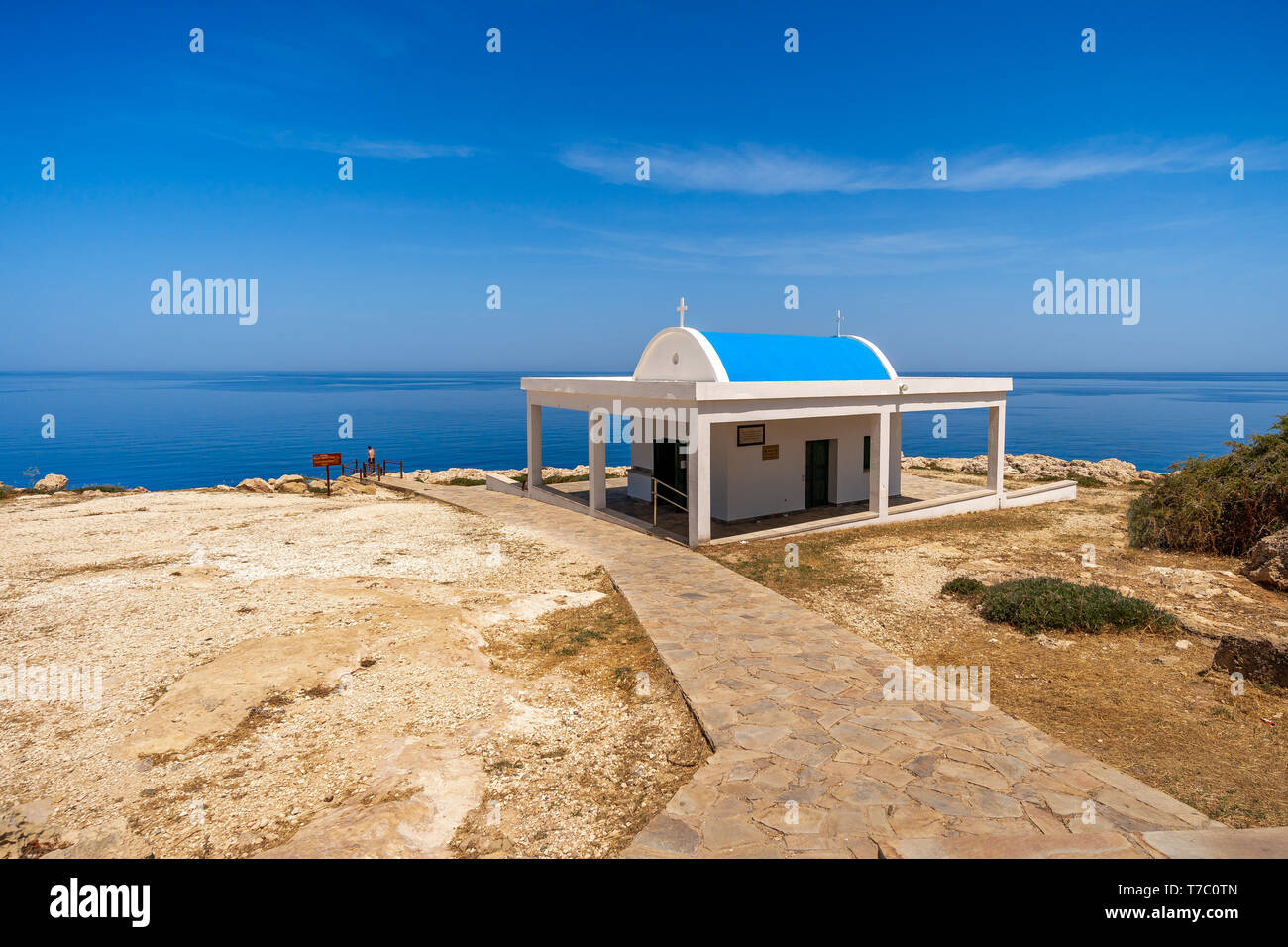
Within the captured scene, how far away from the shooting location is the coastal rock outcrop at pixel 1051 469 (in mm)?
26300

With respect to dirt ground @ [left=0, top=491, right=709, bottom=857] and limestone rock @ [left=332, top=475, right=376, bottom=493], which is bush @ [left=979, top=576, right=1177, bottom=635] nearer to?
dirt ground @ [left=0, top=491, right=709, bottom=857]

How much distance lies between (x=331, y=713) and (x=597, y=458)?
1096 centimetres

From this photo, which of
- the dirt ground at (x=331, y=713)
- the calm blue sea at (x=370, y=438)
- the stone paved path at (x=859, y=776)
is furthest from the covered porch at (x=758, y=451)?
the calm blue sea at (x=370, y=438)

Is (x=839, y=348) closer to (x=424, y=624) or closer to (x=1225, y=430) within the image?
(x=424, y=624)

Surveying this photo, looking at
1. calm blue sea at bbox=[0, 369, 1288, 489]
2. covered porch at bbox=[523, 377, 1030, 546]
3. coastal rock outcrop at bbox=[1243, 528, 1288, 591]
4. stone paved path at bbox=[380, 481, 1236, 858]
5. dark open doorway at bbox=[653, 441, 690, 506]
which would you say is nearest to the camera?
stone paved path at bbox=[380, 481, 1236, 858]

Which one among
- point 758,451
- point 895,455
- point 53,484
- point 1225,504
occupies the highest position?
point 758,451

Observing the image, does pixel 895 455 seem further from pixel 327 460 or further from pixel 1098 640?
pixel 327 460

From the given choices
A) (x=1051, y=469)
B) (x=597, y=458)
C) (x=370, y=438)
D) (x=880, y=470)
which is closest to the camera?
(x=880, y=470)

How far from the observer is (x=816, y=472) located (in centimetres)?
1809

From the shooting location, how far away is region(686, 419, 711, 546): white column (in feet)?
45.1

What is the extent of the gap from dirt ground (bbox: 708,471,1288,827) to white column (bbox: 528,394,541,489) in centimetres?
858

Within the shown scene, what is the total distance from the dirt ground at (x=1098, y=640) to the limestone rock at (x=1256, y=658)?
12 centimetres

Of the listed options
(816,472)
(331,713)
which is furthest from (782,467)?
(331,713)

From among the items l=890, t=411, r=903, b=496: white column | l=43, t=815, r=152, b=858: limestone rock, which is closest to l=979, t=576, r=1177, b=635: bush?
l=43, t=815, r=152, b=858: limestone rock
